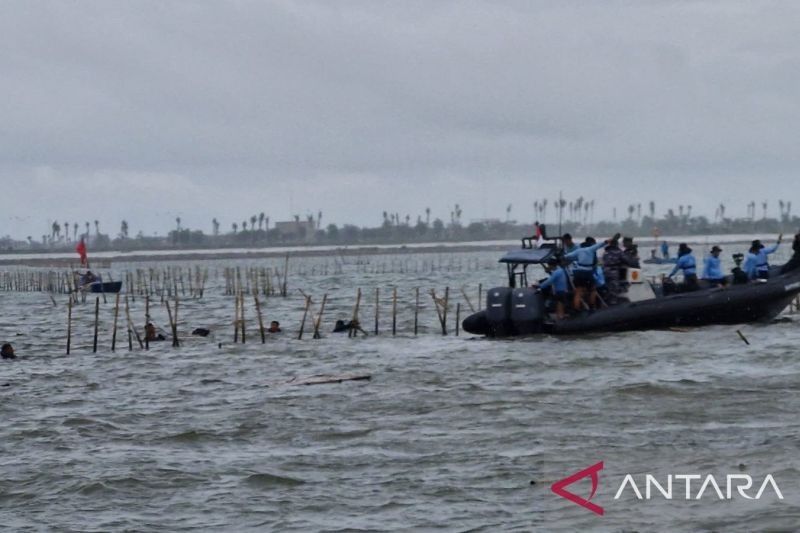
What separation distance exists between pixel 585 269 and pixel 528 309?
1.71m

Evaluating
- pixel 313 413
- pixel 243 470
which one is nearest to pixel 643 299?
pixel 313 413

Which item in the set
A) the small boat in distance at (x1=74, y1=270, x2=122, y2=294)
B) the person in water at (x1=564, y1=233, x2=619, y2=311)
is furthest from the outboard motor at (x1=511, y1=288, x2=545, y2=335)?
the small boat in distance at (x1=74, y1=270, x2=122, y2=294)

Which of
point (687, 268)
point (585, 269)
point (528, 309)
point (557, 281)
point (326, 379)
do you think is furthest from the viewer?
point (687, 268)

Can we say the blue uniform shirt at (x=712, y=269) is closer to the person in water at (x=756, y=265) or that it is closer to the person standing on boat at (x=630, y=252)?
the person in water at (x=756, y=265)

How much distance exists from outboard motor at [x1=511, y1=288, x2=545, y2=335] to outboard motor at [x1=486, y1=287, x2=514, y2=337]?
20 cm

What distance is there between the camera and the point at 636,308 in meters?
30.6

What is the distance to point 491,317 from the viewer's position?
31969mm

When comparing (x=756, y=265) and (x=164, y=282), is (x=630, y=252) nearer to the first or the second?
(x=756, y=265)

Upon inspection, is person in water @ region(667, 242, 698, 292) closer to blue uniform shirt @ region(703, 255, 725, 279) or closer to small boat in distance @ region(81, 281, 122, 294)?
blue uniform shirt @ region(703, 255, 725, 279)

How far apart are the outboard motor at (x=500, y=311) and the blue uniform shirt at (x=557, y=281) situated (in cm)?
104

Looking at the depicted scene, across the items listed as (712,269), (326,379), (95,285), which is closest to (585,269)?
(712,269)

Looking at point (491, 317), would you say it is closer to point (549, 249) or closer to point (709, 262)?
point (549, 249)

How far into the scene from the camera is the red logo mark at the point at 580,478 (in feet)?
47.5

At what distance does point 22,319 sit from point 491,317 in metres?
28.5
